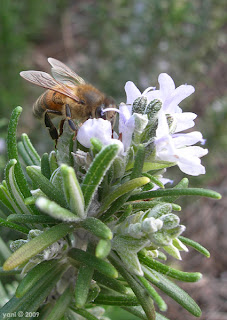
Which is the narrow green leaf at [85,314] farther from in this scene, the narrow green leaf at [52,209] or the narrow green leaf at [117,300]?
the narrow green leaf at [52,209]

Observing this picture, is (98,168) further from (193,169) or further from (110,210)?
(193,169)

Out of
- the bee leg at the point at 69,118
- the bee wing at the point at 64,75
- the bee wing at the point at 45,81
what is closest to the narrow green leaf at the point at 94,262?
Result: the bee leg at the point at 69,118

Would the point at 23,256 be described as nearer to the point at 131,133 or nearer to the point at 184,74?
the point at 131,133

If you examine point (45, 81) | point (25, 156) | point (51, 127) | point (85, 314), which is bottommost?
point (85, 314)

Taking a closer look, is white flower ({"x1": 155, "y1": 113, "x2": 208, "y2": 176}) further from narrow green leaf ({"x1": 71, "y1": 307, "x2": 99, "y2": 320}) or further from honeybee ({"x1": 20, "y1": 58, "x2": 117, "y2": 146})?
narrow green leaf ({"x1": 71, "y1": 307, "x2": 99, "y2": 320})

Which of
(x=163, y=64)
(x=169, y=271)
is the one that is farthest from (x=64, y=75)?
(x=163, y=64)

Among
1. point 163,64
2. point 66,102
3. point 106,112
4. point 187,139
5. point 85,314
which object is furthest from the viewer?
point 163,64

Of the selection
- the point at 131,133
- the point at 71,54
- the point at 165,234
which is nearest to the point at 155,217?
the point at 165,234
